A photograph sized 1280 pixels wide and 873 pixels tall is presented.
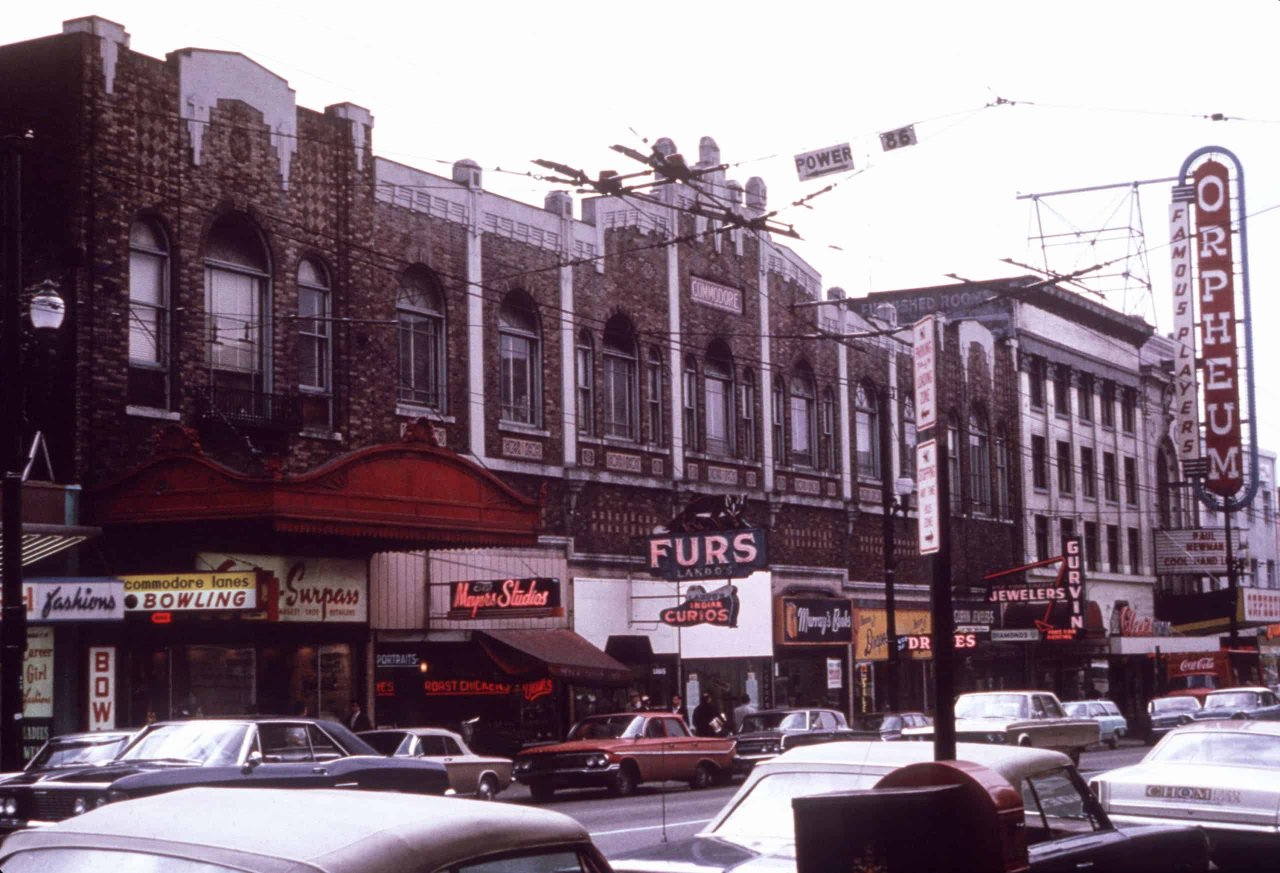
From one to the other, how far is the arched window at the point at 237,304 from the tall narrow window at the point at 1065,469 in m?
36.7

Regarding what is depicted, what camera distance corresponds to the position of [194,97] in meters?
28.6

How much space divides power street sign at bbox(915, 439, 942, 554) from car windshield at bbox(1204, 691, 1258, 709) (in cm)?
3107

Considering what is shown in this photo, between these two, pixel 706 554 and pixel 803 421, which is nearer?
pixel 706 554

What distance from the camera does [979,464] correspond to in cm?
5481

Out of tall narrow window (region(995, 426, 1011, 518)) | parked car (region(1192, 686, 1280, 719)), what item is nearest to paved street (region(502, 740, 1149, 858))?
parked car (region(1192, 686, 1280, 719))

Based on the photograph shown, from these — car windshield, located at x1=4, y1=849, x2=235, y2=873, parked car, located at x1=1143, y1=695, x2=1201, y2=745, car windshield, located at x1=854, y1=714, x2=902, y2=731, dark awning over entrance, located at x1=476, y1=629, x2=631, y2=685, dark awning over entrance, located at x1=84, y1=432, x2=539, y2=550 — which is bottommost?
parked car, located at x1=1143, y1=695, x2=1201, y2=745

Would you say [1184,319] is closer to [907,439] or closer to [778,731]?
[907,439]

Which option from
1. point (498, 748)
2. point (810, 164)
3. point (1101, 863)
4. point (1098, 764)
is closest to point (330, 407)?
point (498, 748)

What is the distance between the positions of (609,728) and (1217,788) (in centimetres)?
1723

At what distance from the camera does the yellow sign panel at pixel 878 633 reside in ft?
156

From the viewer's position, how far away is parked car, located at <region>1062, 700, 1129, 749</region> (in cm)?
4756

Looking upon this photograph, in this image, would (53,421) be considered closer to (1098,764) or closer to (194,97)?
(194,97)

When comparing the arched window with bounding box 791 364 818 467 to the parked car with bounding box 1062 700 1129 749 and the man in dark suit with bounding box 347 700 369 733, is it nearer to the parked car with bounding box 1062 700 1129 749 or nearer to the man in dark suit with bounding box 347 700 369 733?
the parked car with bounding box 1062 700 1129 749

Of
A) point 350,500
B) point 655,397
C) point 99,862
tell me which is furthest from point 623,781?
point 99,862
